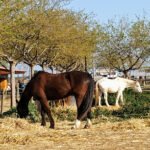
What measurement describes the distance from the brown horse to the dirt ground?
→ 1092 mm

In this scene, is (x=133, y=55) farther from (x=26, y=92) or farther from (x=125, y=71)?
(x=26, y=92)

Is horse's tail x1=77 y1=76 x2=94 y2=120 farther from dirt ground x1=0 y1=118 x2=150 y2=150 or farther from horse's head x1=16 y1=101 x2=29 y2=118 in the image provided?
horse's head x1=16 y1=101 x2=29 y2=118

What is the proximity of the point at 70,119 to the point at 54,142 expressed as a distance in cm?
656

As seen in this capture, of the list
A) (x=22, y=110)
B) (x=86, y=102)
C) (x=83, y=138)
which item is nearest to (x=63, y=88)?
(x=86, y=102)

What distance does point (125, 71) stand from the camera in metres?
47.4

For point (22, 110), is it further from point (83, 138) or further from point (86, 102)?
point (83, 138)

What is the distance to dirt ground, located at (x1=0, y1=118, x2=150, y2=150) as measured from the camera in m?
9.68

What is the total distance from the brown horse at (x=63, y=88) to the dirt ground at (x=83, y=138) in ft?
3.58

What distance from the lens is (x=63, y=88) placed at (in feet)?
47.5

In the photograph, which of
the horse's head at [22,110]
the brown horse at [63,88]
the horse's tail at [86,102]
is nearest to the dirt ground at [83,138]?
the horse's tail at [86,102]

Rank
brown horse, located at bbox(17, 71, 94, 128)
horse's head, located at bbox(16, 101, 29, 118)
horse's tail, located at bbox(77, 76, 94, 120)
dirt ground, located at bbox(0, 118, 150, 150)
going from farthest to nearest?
horse's head, located at bbox(16, 101, 29, 118), brown horse, located at bbox(17, 71, 94, 128), horse's tail, located at bbox(77, 76, 94, 120), dirt ground, located at bbox(0, 118, 150, 150)

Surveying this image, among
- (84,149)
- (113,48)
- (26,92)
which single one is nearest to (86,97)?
(26,92)

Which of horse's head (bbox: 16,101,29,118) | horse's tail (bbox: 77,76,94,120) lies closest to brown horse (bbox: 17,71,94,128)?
horse's tail (bbox: 77,76,94,120)

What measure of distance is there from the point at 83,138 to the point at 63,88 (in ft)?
12.4
